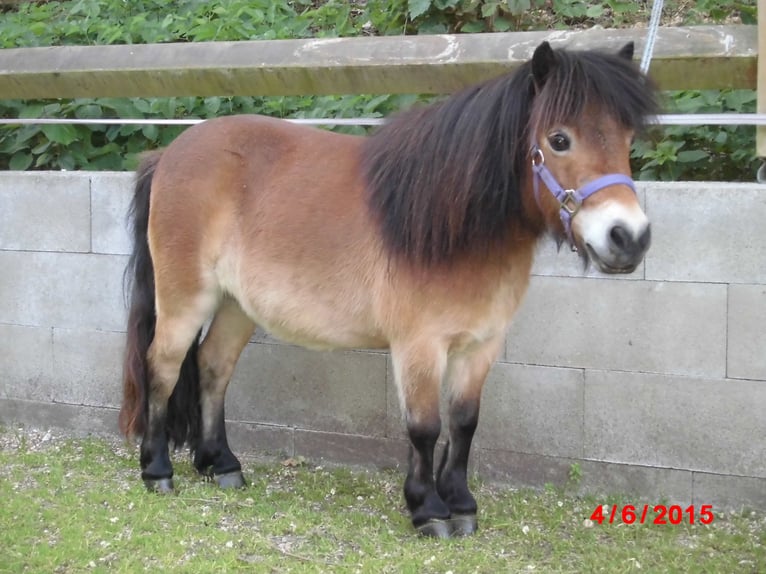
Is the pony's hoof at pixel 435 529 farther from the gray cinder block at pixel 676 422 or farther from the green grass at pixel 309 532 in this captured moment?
the gray cinder block at pixel 676 422

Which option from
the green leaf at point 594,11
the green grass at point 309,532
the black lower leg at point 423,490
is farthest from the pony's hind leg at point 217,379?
the green leaf at point 594,11

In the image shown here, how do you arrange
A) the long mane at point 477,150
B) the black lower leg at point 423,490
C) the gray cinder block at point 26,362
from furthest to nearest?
the gray cinder block at point 26,362
the black lower leg at point 423,490
the long mane at point 477,150

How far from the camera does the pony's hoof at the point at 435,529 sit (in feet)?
12.8

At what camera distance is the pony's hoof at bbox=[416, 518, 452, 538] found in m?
3.91

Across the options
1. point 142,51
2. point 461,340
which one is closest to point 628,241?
point 461,340

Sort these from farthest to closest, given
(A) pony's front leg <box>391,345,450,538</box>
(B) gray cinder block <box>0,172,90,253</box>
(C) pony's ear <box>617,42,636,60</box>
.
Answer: (B) gray cinder block <box>0,172,90,253</box> < (A) pony's front leg <box>391,345,450,538</box> < (C) pony's ear <box>617,42,636,60</box>

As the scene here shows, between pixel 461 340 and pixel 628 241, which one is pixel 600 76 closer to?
pixel 628 241

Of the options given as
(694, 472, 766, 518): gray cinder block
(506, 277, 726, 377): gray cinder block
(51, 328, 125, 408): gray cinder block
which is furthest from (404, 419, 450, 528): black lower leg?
(51, 328, 125, 408): gray cinder block

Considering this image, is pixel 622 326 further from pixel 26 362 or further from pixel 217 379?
pixel 26 362

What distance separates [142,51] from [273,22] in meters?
1.66

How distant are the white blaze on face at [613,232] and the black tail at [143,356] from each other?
2.23m

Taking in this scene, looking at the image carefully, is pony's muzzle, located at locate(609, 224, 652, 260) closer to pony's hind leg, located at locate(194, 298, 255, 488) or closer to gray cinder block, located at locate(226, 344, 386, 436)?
gray cinder block, located at locate(226, 344, 386, 436)

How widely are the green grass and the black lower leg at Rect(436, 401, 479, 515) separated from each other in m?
0.16

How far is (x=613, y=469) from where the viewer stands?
4.43 m
